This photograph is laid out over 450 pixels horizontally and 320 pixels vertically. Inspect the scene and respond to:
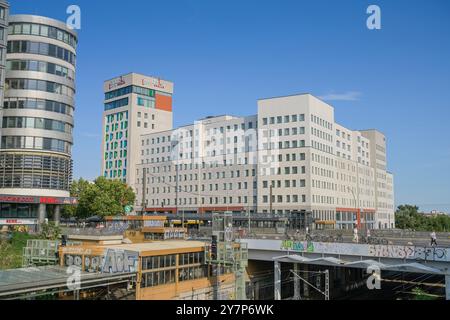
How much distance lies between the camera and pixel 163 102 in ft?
446

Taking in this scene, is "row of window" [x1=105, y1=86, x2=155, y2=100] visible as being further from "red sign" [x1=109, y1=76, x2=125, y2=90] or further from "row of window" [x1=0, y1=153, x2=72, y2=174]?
"row of window" [x1=0, y1=153, x2=72, y2=174]

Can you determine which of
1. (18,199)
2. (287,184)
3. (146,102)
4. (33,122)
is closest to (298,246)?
(18,199)

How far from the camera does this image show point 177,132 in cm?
12019

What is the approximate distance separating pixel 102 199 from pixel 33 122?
68.1ft

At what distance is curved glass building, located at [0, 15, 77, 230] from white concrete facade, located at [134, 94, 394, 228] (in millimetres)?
18148

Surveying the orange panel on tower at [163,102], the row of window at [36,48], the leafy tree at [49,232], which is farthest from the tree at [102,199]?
the orange panel on tower at [163,102]

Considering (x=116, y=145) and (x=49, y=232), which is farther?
(x=116, y=145)

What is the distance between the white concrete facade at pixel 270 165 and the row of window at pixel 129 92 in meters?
13.1

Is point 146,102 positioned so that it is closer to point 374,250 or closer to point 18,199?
point 18,199

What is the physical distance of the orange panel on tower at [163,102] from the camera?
133625mm

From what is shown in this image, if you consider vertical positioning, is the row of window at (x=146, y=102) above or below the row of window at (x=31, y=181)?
above

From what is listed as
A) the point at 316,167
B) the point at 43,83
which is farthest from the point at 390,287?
the point at 43,83

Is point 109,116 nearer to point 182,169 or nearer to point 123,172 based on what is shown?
point 123,172

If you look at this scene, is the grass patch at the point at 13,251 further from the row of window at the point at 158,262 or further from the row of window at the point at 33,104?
the row of window at the point at 33,104
